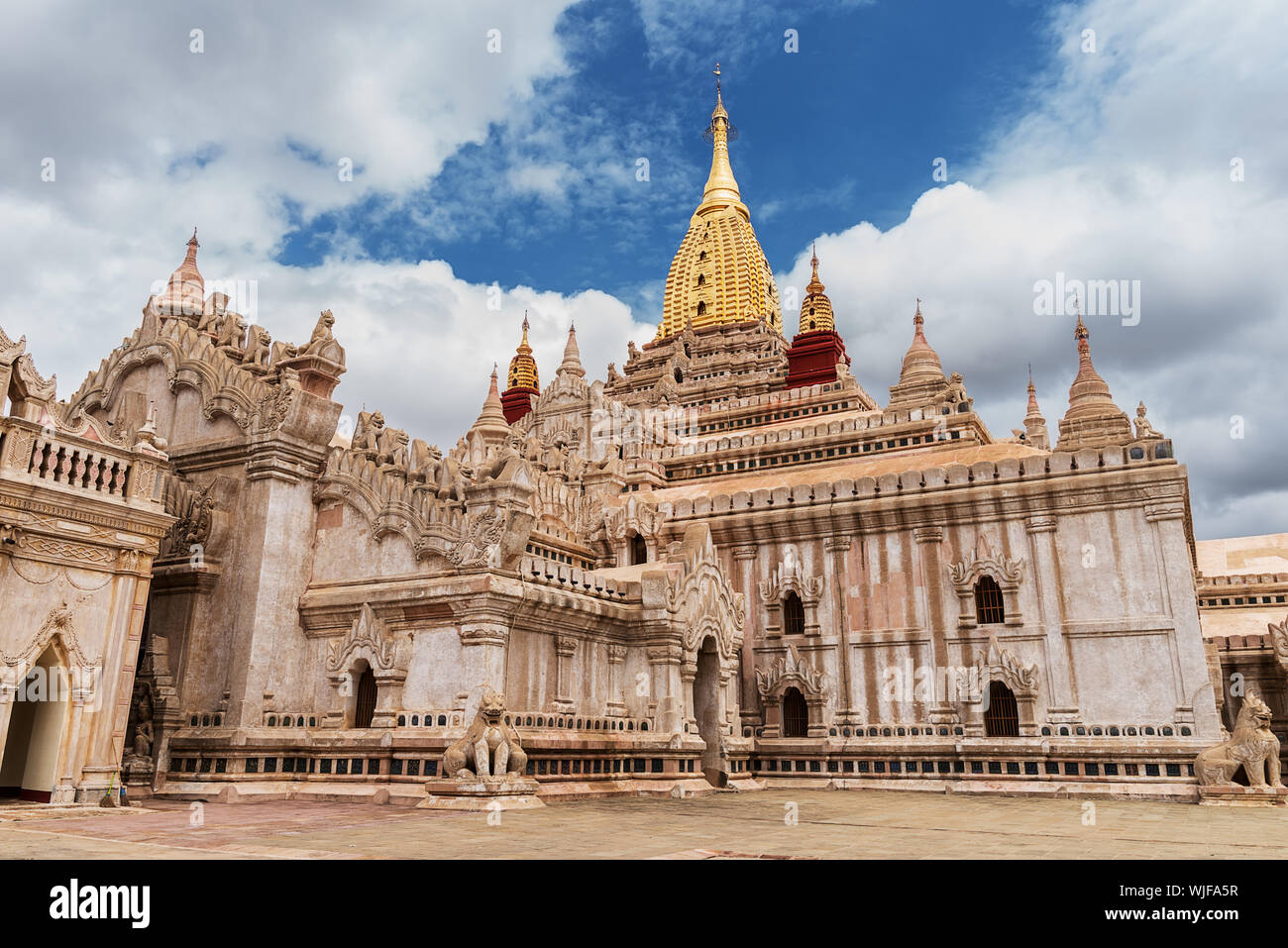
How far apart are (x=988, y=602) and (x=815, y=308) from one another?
3688 centimetres

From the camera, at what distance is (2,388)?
675 inches

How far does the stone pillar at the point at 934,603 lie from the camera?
28.5 m

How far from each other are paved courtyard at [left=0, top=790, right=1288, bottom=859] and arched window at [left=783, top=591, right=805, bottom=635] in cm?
1118

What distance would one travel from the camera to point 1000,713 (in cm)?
2789

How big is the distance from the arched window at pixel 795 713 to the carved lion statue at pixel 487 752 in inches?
581

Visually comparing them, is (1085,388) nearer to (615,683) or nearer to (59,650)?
(615,683)

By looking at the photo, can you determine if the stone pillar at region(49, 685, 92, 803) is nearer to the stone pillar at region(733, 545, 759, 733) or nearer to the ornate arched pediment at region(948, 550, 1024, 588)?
the stone pillar at region(733, 545, 759, 733)

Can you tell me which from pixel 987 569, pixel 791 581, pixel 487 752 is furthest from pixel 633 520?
pixel 487 752

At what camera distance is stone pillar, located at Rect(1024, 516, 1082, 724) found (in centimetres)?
2689

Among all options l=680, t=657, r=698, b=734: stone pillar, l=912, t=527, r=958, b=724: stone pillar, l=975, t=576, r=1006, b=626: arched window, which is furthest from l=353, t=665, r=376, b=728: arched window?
l=975, t=576, r=1006, b=626: arched window

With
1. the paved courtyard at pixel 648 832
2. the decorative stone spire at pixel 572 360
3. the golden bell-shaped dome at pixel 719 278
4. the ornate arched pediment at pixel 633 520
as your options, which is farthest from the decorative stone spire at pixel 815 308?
the paved courtyard at pixel 648 832

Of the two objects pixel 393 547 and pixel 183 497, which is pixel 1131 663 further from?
pixel 183 497

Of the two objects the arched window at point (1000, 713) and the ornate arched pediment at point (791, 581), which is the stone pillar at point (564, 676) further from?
the arched window at point (1000, 713)
